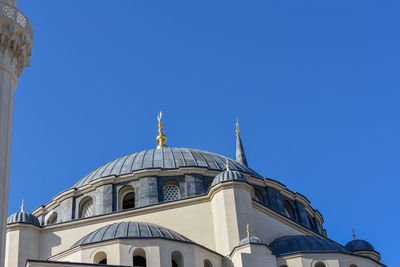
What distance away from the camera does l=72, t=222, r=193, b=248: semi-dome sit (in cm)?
2256

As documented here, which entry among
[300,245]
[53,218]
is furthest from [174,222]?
[53,218]

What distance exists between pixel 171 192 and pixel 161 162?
198 centimetres

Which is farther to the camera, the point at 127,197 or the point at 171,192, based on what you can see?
the point at 127,197

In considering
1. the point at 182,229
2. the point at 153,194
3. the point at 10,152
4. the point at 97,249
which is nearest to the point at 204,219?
the point at 182,229

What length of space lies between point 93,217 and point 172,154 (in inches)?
217

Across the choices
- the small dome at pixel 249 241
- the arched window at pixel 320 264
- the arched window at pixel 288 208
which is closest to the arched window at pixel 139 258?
the small dome at pixel 249 241

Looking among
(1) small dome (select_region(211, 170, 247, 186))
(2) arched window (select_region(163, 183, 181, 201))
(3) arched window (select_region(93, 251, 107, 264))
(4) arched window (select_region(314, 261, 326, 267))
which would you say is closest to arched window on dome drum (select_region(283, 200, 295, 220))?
(2) arched window (select_region(163, 183, 181, 201))

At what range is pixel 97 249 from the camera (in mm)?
22156

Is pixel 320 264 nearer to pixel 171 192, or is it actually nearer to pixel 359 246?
pixel 171 192

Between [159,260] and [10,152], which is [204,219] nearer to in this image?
[159,260]

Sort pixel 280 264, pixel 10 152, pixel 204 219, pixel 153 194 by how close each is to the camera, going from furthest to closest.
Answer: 1. pixel 153 194
2. pixel 204 219
3. pixel 280 264
4. pixel 10 152

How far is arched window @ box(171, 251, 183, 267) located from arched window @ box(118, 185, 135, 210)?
614 centimetres

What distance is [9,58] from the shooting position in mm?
19812

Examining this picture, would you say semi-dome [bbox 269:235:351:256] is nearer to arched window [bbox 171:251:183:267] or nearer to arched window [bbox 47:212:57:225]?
arched window [bbox 171:251:183:267]
